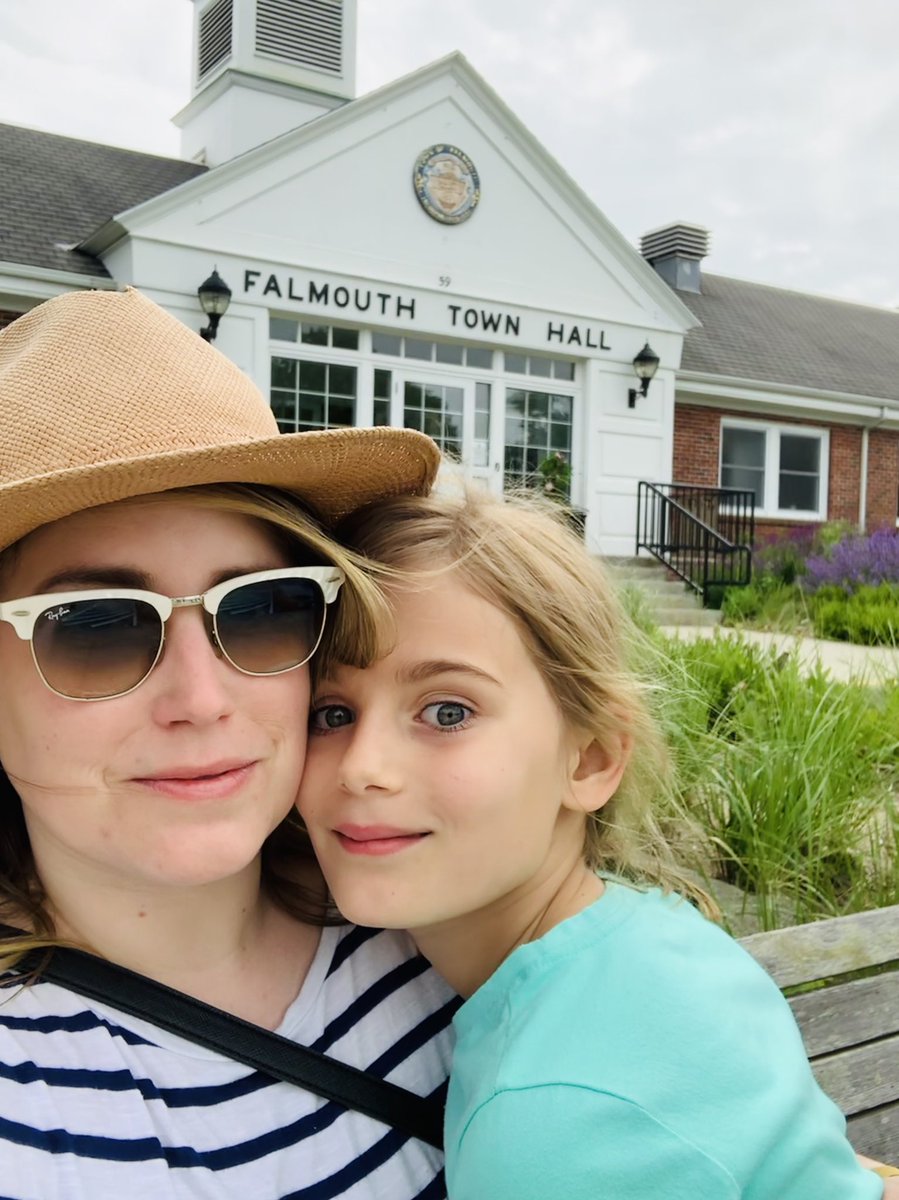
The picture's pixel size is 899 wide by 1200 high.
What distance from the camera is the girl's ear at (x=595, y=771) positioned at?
157cm

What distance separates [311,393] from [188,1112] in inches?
462

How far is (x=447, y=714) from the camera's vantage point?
139 cm

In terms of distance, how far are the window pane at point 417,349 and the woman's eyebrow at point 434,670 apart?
12107 millimetres

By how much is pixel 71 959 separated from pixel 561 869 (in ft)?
2.35

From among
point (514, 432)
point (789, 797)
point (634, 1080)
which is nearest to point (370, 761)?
point (634, 1080)

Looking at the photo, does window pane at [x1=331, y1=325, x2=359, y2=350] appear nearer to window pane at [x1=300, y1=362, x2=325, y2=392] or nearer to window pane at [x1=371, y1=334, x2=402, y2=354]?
window pane at [x1=371, y1=334, x2=402, y2=354]

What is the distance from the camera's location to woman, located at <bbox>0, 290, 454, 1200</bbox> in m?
1.10

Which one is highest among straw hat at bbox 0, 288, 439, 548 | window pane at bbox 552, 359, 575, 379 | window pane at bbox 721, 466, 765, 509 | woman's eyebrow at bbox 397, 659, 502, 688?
window pane at bbox 552, 359, 575, 379

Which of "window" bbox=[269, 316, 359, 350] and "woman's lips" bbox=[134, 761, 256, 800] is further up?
"window" bbox=[269, 316, 359, 350]

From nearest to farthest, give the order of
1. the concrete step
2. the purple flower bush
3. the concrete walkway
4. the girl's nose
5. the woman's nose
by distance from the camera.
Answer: the woman's nose, the girl's nose, the concrete walkway, the concrete step, the purple flower bush

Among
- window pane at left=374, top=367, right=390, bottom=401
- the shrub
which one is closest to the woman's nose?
the shrub

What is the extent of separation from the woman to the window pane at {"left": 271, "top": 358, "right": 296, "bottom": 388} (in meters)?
11.1

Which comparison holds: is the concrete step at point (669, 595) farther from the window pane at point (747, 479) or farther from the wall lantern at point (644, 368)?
the window pane at point (747, 479)

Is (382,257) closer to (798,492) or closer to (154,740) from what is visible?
(798,492)
